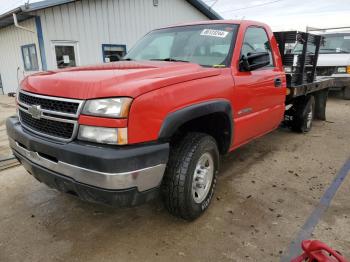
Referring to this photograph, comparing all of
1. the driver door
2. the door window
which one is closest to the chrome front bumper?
the driver door

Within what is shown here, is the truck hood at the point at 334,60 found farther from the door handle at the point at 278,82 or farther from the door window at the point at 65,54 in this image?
the door window at the point at 65,54

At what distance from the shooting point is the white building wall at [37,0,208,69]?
10125 mm

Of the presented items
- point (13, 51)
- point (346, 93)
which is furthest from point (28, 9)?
point (346, 93)

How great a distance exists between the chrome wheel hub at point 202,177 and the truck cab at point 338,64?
8611mm

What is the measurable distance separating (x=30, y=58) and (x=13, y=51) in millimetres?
1840

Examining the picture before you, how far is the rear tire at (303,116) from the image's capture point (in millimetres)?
5802

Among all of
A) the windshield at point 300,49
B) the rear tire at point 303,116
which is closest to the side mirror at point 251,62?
the windshield at point 300,49

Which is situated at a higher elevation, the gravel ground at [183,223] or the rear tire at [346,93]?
the gravel ground at [183,223]

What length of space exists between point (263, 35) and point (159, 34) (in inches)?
56.4

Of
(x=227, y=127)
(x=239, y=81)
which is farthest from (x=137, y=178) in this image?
(x=239, y=81)

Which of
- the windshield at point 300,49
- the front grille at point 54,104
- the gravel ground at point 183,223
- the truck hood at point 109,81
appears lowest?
the gravel ground at point 183,223

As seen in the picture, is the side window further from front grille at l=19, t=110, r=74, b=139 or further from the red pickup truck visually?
front grille at l=19, t=110, r=74, b=139

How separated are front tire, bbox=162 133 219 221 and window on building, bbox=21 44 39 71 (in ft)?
31.9

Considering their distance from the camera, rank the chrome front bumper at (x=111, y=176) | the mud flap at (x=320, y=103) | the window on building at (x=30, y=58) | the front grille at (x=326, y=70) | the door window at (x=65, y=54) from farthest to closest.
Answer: the window on building at (x=30, y=58) → the door window at (x=65, y=54) → the front grille at (x=326, y=70) → the mud flap at (x=320, y=103) → the chrome front bumper at (x=111, y=176)
